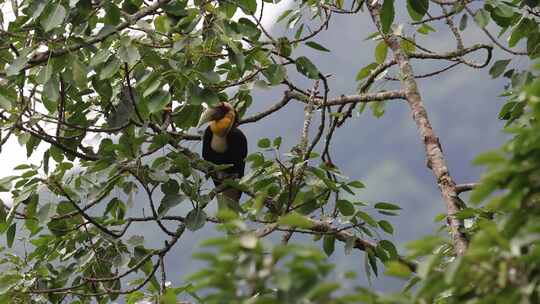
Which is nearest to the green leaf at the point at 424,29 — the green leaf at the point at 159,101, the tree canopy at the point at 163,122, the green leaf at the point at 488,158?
the tree canopy at the point at 163,122

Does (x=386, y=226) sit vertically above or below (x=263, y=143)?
below

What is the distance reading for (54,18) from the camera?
2.93 metres

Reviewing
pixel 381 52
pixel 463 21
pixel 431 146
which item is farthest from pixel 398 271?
pixel 381 52

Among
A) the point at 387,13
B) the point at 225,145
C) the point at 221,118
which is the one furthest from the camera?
the point at 225,145

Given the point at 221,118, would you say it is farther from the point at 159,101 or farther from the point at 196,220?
the point at 159,101

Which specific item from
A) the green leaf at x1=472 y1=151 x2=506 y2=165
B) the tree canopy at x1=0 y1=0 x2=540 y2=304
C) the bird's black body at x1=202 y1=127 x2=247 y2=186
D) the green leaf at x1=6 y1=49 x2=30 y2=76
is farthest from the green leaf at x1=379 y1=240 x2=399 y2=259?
the green leaf at x1=472 y1=151 x2=506 y2=165

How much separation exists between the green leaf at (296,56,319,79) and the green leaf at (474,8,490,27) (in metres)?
0.67

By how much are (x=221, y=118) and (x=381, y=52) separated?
1.04 meters

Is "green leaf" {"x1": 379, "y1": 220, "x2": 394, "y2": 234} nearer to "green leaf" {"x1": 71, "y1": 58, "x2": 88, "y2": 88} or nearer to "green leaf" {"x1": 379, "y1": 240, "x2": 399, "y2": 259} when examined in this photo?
"green leaf" {"x1": 379, "y1": 240, "x2": 399, "y2": 259}

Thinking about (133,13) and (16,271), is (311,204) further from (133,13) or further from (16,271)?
(16,271)

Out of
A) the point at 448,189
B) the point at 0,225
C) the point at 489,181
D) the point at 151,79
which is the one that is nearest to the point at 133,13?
the point at 151,79

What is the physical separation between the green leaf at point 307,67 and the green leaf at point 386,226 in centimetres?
65

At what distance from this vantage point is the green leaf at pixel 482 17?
327 centimetres

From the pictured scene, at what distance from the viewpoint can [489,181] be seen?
61.1 inches
